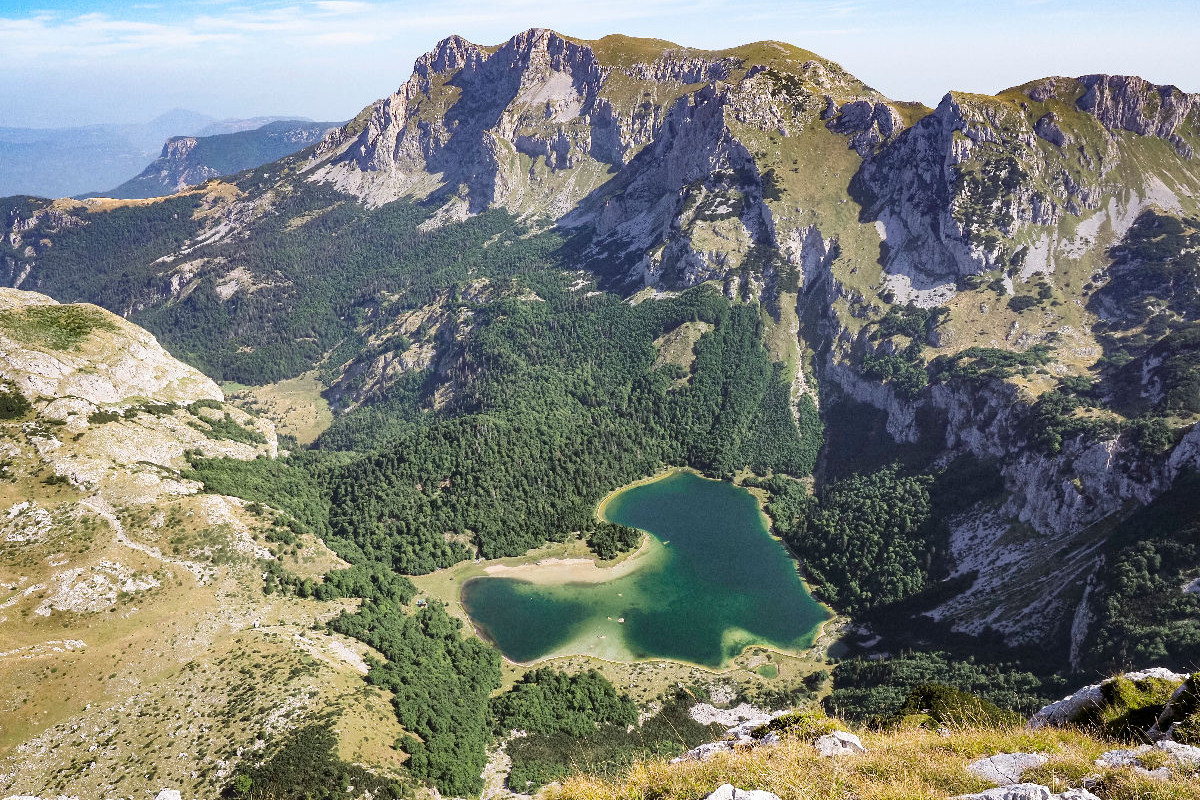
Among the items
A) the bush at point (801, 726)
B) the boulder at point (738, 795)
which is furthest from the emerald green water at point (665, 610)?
the boulder at point (738, 795)

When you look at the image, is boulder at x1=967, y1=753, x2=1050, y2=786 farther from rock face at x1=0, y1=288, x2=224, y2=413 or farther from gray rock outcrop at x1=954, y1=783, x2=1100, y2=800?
rock face at x1=0, y1=288, x2=224, y2=413

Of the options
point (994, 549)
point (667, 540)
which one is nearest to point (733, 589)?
point (667, 540)

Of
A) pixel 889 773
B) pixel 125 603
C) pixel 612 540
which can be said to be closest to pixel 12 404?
pixel 125 603

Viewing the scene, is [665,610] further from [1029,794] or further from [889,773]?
[1029,794]

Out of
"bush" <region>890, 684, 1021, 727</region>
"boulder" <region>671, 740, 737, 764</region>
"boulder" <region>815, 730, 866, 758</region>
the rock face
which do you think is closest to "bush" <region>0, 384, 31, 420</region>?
the rock face

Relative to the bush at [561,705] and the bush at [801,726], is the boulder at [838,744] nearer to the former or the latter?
the bush at [801,726]

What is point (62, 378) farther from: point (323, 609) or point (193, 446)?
point (323, 609)
